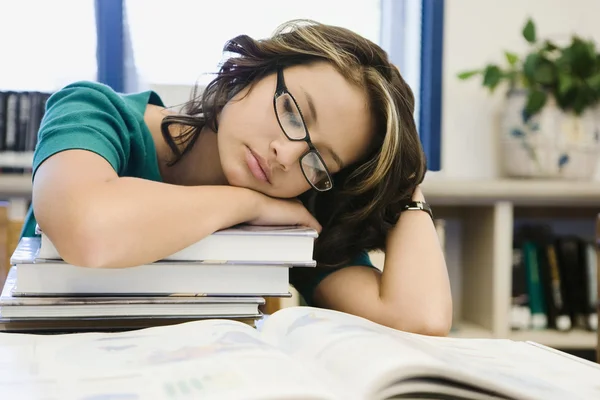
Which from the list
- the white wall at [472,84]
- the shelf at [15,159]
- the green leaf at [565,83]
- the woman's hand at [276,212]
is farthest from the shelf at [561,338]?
the shelf at [15,159]

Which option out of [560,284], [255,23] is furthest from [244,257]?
[255,23]

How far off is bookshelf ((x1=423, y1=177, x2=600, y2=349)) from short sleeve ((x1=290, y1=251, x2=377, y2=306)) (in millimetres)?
854

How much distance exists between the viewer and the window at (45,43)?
2098mm

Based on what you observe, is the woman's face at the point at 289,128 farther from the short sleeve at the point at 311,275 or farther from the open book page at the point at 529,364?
the open book page at the point at 529,364

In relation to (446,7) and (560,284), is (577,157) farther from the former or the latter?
(446,7)

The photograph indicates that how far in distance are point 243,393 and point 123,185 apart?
385 millimetres

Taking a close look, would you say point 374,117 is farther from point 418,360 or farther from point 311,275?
point 418,360

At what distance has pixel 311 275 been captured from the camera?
0.91 metres

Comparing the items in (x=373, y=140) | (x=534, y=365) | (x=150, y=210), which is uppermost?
(x=373, y=140)

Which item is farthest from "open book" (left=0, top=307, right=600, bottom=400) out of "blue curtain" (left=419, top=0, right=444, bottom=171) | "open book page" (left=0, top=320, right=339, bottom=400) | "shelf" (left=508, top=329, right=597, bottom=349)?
"blue curtain" (left=419, top=0, right=444, bottom=171)

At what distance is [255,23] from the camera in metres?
2.24

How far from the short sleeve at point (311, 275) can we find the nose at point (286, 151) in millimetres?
181

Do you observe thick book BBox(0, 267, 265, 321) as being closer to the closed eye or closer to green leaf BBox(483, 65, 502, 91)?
the closed eye

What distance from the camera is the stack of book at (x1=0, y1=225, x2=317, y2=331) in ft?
1.87
